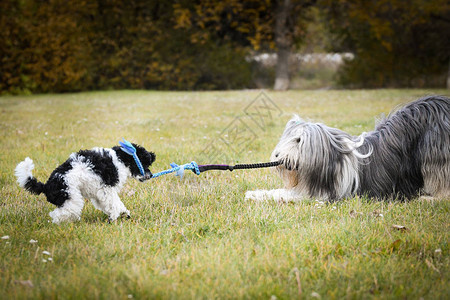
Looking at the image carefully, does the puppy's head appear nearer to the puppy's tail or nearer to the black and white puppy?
the black and white puppy

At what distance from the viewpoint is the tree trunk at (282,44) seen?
65.0 ft

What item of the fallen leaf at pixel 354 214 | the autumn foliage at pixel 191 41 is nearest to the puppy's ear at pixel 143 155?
the fallen leaf at pixel 354 214

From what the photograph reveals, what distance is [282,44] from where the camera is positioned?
20375 mm

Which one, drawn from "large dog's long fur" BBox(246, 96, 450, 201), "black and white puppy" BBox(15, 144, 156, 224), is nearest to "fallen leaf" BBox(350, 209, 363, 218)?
"large dog's long fur" BBox(246, 96, 450, 201)

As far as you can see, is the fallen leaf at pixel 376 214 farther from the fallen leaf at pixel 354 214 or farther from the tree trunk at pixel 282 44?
the tree trunk at pixel 282 44

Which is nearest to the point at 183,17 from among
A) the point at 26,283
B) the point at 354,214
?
the point at 354,214

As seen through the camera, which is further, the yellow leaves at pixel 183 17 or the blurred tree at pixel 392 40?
the yellow leaves at pixel 183 17

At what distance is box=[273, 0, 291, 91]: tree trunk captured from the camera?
19797 millimetres

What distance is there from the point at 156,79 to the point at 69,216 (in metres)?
18.7

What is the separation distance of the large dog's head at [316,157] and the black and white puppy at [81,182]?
4.84 ft

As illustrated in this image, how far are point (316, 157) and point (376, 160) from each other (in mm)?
670

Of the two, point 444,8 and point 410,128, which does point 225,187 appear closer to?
point 410,128

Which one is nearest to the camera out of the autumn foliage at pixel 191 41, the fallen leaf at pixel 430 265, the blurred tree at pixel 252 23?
the fallen leaf at pixel 430 265

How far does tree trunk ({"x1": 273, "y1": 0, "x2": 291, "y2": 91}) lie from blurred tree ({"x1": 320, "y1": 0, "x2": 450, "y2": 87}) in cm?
192
